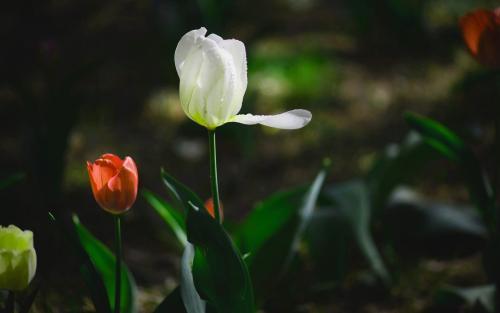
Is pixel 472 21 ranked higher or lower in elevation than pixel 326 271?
higher

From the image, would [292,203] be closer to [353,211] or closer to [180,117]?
[353,211]

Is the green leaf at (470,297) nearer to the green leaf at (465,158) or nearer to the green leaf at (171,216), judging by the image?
the green leaf at (465,158)

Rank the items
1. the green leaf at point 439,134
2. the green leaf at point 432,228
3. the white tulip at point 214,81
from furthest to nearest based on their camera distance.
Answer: the green leaf at point 432,228, the green leaf at point 439,134, the white tulip at point 214,81

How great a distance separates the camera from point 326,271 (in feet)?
5.24

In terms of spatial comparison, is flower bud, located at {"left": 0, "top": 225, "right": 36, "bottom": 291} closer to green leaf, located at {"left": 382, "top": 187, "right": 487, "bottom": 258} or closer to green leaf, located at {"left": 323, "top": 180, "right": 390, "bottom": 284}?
green leaf, located at {"left": 323, "top": 180, "right": 390, "bottom": 284}

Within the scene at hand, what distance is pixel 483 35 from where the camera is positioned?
48.5 inches

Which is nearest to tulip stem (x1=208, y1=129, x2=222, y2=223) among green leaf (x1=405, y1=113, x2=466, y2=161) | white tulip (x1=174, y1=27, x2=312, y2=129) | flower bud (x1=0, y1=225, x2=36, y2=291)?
white tulip (x1=174, y1=27, x2=312, y2=129)

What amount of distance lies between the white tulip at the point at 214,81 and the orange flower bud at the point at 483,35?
19.8 inches

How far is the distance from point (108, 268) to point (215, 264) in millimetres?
343

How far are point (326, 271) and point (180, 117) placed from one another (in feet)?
4.52

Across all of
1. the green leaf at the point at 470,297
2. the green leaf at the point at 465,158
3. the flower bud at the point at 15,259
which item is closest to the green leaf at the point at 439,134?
the green leaf at the point at 465,158

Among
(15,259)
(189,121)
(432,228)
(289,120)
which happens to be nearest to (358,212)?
(432,228)

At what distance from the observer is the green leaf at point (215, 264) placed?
0.92 meters

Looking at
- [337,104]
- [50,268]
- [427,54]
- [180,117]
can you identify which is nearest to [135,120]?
[180,117]
